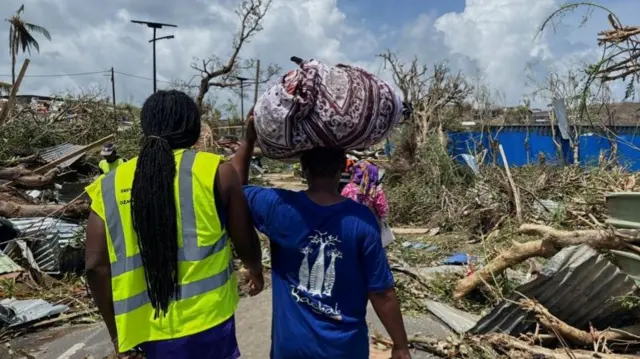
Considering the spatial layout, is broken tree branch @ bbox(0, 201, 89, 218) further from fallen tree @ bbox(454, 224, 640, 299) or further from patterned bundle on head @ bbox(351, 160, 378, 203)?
fallen tree @ bbox(454, 224, 640, 299)

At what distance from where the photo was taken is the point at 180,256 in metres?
2.02

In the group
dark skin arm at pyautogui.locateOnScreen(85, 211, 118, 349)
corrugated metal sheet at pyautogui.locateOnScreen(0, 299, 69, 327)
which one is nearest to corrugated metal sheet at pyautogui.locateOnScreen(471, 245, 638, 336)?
dark skin arm at pyautogui.locateOnScreen(85, 211, 118, 349)

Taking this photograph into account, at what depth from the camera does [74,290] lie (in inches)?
245

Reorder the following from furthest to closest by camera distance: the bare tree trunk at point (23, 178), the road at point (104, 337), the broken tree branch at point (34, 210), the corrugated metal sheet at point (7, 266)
Result: the bare tree trunk at point (23, 178) < the broken tree branch at point (34, 210) < the corrugated metal sheet at point (7, 266) < the road at point (104, 337)

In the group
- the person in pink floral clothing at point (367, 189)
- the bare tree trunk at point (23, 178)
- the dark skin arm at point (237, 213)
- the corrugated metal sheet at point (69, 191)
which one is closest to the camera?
the dark skin arm at point (237, 213)

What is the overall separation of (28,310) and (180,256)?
4.26 m

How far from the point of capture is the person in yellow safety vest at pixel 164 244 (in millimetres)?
1979

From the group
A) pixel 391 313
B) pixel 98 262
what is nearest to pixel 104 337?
pixel 98 262

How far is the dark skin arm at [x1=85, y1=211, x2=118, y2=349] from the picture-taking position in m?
2.00

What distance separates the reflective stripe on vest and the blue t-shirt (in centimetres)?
27

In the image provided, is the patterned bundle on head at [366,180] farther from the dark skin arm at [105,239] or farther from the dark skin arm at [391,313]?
the dark skin arm at [391,313]

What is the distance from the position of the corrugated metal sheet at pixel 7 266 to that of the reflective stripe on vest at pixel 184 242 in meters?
5.24

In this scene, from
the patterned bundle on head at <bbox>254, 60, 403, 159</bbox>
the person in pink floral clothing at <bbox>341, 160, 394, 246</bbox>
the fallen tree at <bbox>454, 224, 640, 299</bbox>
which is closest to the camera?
the patterned bundle on head at <bbox>254, 60, 403, 159</bbox>

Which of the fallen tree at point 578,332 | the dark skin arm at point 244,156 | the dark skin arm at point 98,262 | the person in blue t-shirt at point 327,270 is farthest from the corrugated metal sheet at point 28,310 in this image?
the fallen tree at point 578,332
